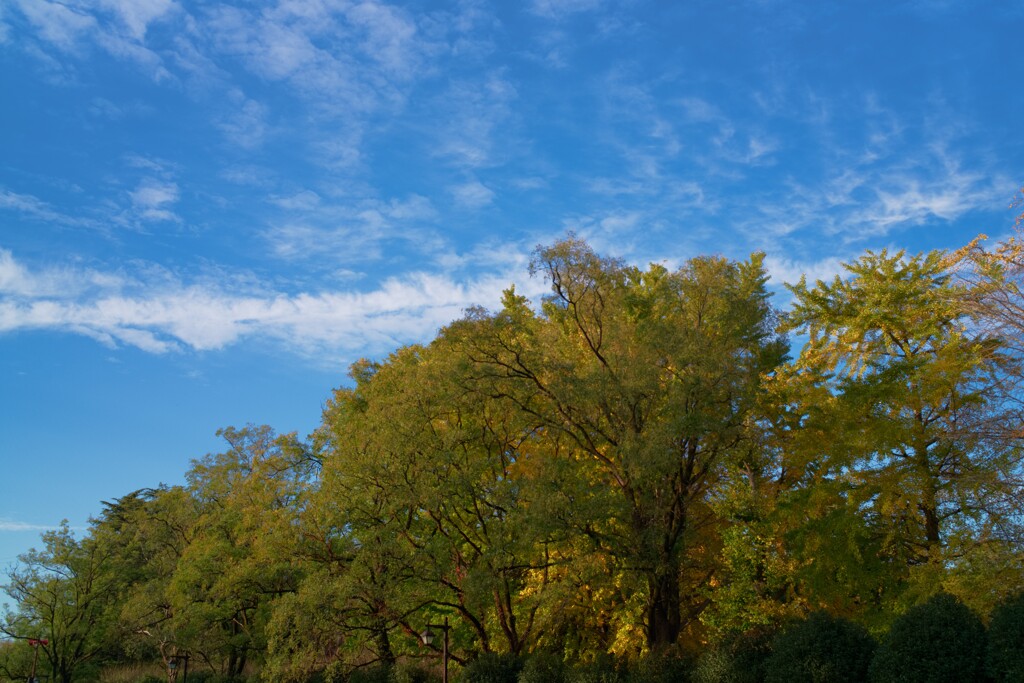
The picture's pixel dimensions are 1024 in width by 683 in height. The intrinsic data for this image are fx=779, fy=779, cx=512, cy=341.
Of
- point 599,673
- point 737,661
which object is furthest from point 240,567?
point 737,661

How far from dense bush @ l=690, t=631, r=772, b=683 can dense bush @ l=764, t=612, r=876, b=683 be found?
0.81 metres

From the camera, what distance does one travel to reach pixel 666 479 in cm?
2325

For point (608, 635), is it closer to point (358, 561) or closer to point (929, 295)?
point (358, 561)

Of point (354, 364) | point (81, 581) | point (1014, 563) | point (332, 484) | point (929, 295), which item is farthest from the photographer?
point (81, 581)

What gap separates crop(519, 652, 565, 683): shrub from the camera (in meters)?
23.5

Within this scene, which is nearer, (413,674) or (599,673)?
(599,673)

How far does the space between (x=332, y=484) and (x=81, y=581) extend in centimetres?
2557

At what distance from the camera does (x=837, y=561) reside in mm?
21250

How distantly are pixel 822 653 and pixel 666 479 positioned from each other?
7.38 metres

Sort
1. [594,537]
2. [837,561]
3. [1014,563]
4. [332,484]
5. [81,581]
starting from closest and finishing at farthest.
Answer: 1. [1014,563]
2. [837,561]
3. [594,537]
4. [332,484]
5. [81,581]

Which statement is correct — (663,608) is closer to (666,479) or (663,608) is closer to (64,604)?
(666,479)

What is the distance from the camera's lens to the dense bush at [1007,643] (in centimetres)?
1289

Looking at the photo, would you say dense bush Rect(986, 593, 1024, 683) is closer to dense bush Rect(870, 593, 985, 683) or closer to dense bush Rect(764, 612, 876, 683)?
dense bush Rect(870, 593, 985, 683)

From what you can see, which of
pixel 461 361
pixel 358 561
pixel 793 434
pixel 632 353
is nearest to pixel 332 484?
pixel 358 561
